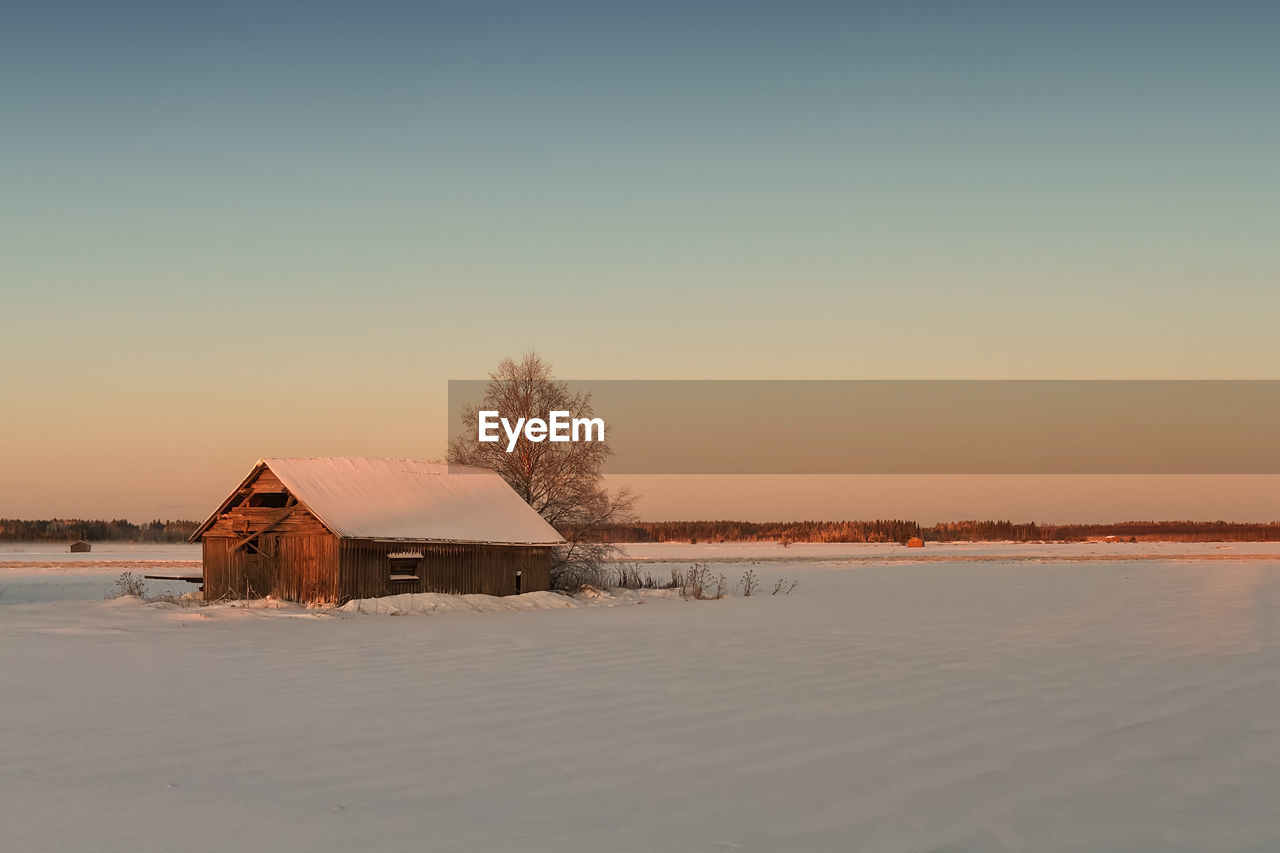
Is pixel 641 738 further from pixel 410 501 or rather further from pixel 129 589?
pixel 129 589

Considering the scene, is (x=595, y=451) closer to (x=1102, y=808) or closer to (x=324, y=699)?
(x=324, y=699)

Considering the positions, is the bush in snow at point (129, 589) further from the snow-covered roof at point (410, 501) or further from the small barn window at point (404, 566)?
the small barn window at point (404, 566)

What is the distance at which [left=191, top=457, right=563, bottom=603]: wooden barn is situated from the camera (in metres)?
28.7

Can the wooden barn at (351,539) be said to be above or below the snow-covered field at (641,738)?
above

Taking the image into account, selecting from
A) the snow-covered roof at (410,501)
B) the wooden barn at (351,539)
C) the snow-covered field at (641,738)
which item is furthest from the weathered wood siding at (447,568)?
the snow-covered field at (641,738)

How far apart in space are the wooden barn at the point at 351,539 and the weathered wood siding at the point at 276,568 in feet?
0.08

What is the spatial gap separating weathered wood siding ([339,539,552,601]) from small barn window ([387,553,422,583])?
0.08m

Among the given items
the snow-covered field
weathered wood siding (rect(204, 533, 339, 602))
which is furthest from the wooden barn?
the snow-covered field

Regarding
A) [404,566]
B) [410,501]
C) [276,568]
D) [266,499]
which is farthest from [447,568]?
[266,499]

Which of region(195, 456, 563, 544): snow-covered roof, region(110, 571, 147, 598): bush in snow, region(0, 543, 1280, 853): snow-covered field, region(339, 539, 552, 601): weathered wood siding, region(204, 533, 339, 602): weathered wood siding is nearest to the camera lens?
region(0, 543, 1280, 853): snow-covered field

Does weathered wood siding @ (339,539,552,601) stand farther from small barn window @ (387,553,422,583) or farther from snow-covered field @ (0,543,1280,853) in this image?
snow-covered field @ (0,543,1280,853)

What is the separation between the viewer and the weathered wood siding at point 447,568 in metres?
28.6

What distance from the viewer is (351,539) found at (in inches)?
1110

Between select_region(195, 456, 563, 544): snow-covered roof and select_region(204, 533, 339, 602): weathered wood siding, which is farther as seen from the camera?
select_region(195, 456, 563, 544): snow-covered roof
